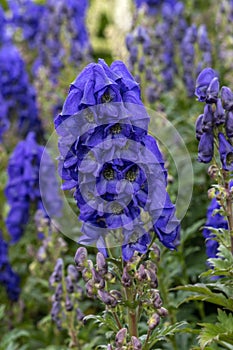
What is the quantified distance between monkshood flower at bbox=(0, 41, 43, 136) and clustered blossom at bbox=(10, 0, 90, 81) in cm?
25

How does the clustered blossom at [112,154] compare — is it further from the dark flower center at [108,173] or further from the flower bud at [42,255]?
the flower bud at [42,255]

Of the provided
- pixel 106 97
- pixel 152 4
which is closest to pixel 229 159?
pixel 106 97

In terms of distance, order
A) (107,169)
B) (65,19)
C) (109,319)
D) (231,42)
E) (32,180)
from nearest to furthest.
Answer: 1. (107,169)
2. (109,319)
3. (32,180)
4. (231,42)
5. (65,19)

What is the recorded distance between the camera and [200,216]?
159 inches

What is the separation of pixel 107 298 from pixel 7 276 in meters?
1.90

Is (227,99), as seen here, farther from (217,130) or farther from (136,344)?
(136,344)

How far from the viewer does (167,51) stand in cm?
539

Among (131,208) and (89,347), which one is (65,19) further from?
(131,208)

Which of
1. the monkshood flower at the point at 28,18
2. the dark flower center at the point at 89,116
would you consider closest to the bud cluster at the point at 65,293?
the dark flower center at the point at 89,116

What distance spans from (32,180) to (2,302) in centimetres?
79

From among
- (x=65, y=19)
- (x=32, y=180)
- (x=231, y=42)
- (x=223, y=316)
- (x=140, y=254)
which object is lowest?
(x=223, y=316)

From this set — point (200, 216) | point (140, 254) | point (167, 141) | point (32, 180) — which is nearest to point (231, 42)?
point (167, 141)

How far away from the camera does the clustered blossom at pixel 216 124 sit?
88.4 inches

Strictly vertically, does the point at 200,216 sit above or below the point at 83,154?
above
